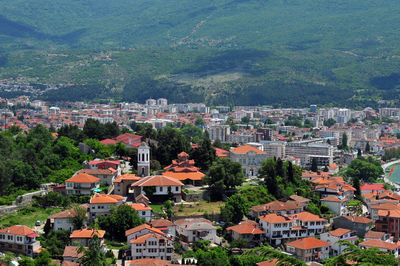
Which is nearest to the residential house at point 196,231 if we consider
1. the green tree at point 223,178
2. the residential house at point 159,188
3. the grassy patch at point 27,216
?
the residential house at point 159,188

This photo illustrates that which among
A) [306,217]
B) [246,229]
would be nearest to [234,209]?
[246,229]

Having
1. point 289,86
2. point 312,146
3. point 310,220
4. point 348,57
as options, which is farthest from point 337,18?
point 310,220

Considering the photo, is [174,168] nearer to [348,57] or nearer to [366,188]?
[366,188]

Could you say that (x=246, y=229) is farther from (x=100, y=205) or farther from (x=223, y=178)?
(x=100, y=205)

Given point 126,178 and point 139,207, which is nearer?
point 139,207

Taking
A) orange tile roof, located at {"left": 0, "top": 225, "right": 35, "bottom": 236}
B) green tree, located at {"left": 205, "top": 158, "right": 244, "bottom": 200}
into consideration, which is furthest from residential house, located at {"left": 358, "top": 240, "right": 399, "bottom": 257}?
orange tile roof, located at {"left": 0, "top": 225, "right": 35, "bottom": 236}
